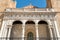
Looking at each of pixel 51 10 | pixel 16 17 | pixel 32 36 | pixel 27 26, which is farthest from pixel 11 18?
pixel 51 10

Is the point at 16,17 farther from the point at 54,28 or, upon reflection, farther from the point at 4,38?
the point at 54,28

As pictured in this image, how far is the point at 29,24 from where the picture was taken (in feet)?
53.1

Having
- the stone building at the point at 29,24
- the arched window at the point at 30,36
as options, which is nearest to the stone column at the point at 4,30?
the stone building at the point at 29,24

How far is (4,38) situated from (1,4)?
23.0 ft

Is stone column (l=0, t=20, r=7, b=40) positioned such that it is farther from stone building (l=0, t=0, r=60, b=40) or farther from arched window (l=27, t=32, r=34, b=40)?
arched window (l=27, t=32, r=34, b=40)

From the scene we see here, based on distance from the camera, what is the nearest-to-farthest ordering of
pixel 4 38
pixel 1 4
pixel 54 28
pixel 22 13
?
pixel 4 38, pixel 54 28, pixel 22 13, pixel 1 4

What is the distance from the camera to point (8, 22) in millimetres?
15516

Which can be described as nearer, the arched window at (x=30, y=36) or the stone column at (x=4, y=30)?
the stone column at (x=4, y=30)

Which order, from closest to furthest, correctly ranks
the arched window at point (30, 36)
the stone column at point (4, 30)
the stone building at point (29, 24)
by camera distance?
the stone column at point (4, 30) → the stone building at point (29, 24) → the arched window at point (30, 36)

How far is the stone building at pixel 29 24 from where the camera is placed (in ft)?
48.8

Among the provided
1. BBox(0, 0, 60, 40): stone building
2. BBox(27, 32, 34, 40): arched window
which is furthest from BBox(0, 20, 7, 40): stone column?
BBox(27, 32, 34, 40): arched window

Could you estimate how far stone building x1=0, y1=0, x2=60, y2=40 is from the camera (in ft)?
48.8

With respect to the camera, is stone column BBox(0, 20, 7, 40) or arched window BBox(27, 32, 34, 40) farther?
arched window BBox(27, 32, 34, 40)

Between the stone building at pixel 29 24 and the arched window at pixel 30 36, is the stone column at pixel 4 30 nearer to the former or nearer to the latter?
the stone building at pixel 29 24
